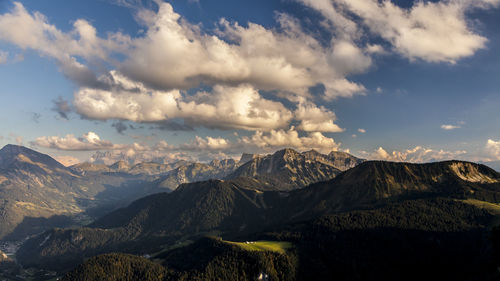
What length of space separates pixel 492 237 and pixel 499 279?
19.6m

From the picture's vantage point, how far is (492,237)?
154125 millimetres

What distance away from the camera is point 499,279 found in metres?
148

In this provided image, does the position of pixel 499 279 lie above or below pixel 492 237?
below
